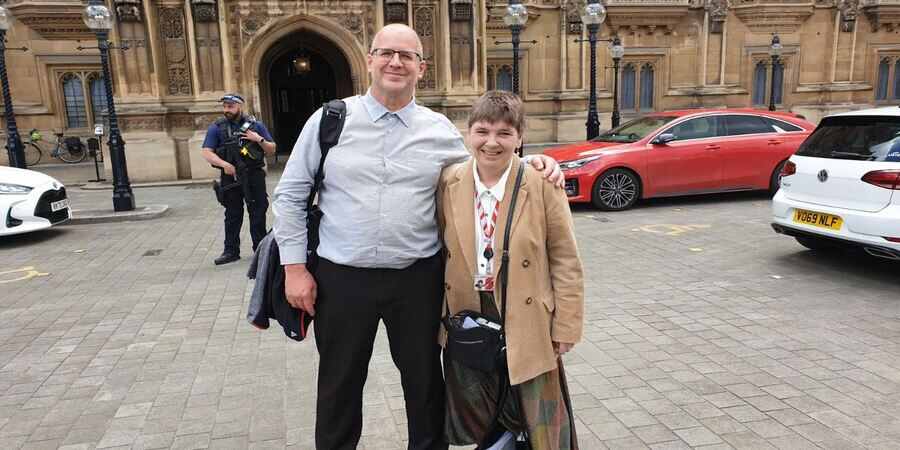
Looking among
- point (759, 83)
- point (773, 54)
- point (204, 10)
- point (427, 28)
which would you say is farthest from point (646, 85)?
point (204, 10)

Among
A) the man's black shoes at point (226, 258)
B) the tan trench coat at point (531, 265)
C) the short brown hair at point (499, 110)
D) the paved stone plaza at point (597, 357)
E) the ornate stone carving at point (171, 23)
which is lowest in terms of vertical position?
the paved stone plaza at point (597, 357)

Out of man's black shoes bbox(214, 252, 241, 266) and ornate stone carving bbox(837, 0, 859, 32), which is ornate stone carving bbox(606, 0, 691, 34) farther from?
man's black shoes bbox(214, 252, 241, 266)

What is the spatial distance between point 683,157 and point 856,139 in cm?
413

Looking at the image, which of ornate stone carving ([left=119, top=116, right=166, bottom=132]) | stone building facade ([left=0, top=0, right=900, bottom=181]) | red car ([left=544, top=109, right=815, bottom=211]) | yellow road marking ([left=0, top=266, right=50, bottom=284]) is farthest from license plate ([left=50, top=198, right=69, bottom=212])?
red car ([left=544, top=109, right=815, bottom=211])

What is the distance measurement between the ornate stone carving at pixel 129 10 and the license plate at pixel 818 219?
14.7 meters

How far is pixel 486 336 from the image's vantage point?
2.32 meters

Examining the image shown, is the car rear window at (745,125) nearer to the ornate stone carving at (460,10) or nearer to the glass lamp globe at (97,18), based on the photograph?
the ornate stone carving at (460,10)

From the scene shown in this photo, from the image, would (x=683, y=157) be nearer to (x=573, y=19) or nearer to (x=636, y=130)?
(x=636, y=130)

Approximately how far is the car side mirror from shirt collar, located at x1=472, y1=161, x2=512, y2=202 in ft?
26.8

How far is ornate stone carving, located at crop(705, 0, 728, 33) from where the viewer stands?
2286 cm

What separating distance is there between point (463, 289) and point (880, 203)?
4677 mm

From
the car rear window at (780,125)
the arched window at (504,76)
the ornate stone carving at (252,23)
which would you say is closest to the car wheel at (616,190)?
the car rear window at (780,125)

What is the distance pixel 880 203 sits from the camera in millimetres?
5344

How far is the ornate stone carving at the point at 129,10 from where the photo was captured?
14656mm
